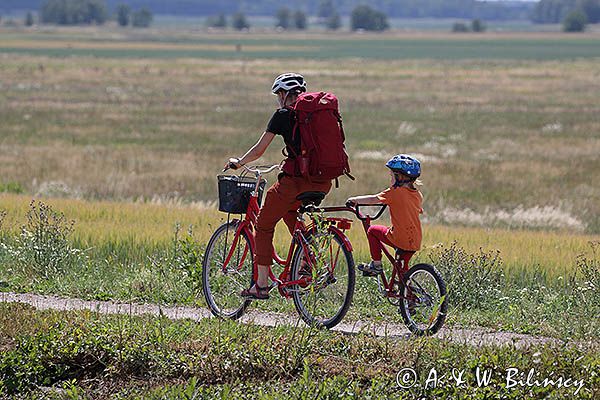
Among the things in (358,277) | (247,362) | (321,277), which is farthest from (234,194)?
(358,277)

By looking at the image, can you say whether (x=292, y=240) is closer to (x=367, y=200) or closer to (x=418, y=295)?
(x=367, y=200)

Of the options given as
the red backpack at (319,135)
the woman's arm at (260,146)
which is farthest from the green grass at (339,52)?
the red backpack at (319,135)

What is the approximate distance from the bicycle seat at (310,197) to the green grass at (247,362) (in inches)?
43.2

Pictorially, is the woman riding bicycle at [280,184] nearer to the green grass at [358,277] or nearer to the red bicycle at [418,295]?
the red bicycle at [418,295]

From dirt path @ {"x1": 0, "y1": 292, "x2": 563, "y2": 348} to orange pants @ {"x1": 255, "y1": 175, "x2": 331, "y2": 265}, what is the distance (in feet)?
2.00

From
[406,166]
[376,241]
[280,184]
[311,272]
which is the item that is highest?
[406,166]

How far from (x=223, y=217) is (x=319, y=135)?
8.26 metres

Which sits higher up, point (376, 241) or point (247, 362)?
point (376, 241)

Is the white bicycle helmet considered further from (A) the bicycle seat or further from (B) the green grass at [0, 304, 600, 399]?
(B) the green grass at [0, 304, 600, 399]

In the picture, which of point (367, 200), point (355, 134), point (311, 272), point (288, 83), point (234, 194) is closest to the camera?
point (288, 83)

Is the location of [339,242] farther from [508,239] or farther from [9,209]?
[9,209]

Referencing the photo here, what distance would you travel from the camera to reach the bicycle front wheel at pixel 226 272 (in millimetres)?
9414

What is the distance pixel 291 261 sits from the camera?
8844 mm

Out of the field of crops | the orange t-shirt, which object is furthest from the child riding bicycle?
the field of crops
